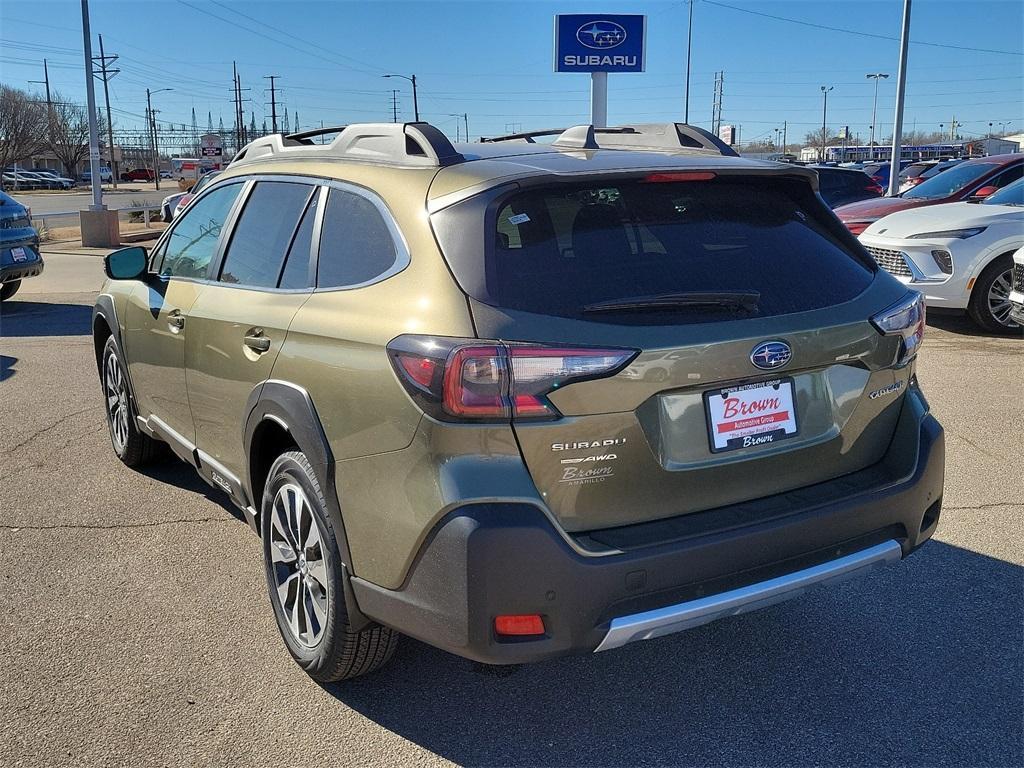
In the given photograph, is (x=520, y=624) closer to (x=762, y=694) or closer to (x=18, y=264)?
(x=762, y=694)

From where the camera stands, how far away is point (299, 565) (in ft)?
10.5

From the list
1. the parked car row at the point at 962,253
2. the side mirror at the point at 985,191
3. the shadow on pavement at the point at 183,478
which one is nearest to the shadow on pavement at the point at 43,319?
the shadow on pavement at the point at 183,478

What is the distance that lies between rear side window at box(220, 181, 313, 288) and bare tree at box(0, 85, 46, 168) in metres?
83.7

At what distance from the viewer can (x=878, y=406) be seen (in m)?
2.98

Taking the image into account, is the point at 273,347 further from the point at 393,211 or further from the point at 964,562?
the point at 964,562

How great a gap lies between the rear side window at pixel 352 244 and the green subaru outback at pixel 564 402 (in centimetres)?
1

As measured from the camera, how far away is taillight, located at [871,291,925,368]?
2.97 metres

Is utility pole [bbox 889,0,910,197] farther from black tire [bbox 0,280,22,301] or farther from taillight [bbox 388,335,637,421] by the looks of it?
taillight [bbox 388,335,637,421]

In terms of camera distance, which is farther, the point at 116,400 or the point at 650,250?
the point at 116,400

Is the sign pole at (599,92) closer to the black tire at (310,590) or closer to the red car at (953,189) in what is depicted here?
the red car at (953,189)

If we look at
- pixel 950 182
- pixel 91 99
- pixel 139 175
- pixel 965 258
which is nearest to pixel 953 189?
pixel 950 182

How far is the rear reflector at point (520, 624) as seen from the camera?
246cm

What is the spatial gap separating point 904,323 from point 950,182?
11.0 metres

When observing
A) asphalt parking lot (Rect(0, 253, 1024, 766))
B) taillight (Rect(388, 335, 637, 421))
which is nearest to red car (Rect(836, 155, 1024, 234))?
asphalt parking lot (Rect(0, 253, 1024, 766))
